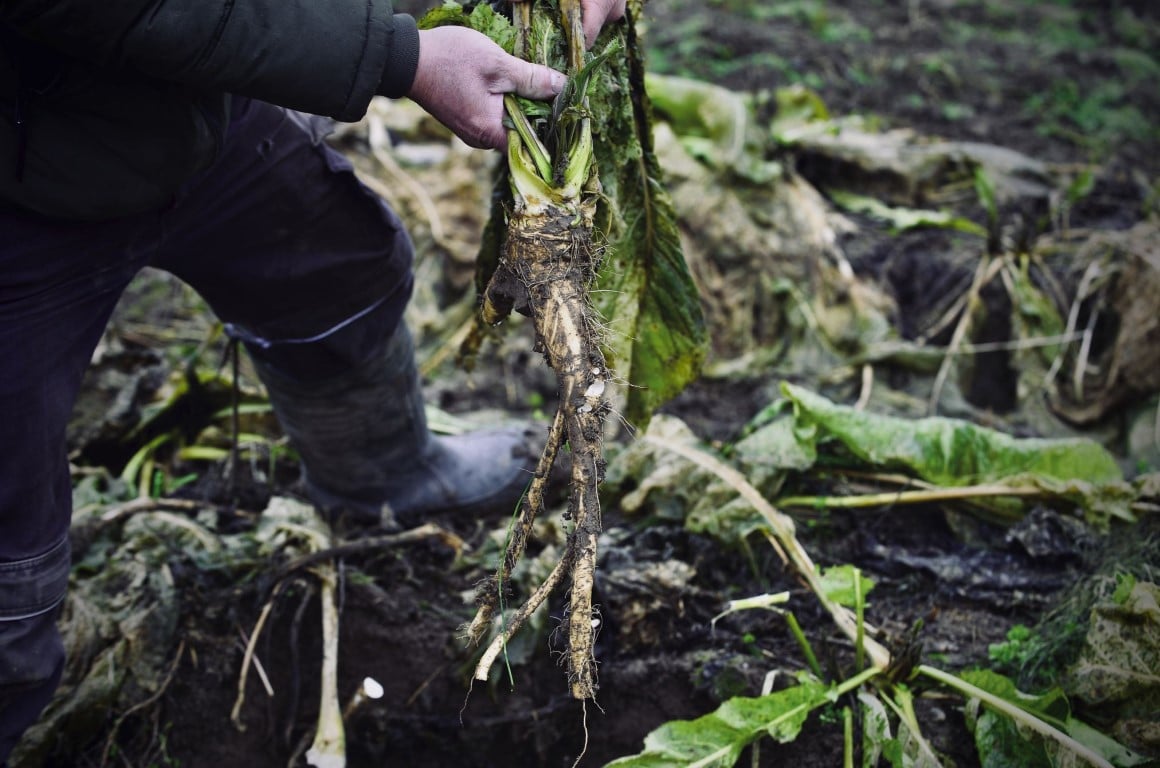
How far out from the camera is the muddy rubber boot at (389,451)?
2.34 m

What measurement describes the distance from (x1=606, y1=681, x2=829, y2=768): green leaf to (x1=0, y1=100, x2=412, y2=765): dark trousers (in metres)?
1.20

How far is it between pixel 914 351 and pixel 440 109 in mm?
2532

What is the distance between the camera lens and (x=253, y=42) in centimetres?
128

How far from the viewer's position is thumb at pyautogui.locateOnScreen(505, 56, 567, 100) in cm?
150

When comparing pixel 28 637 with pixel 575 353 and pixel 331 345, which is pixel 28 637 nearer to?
pixel 331 345

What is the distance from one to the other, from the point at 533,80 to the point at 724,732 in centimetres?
142

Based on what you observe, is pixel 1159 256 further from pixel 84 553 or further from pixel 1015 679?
pixel 84 553

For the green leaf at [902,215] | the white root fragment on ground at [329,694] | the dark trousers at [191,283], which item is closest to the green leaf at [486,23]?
the dark trousers at [191,283]

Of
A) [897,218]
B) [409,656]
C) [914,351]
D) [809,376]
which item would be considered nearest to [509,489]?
[409,656]

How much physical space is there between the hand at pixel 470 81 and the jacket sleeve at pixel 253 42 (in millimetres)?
33

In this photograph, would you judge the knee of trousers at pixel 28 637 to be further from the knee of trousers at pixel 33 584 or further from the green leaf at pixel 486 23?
the green leaf at pixel 486 23

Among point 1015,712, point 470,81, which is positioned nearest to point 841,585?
point 1015,712

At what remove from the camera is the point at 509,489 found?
9.20ft

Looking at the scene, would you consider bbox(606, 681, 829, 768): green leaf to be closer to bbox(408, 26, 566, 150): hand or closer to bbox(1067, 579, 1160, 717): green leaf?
bbox(1067, 579, 1160, 717): green leaf
